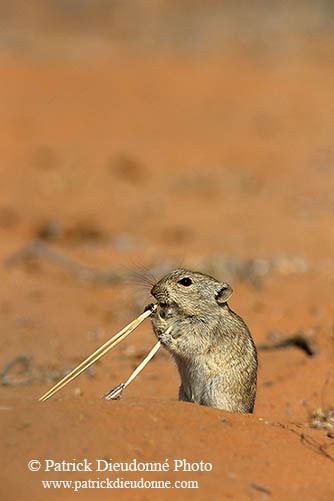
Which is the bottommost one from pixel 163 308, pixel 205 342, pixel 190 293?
pixel 205 342

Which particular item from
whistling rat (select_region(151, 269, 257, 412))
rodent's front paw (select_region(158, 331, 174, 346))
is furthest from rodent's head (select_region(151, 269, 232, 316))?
rodent's front paw (select_region(158, 331, 174, 346))

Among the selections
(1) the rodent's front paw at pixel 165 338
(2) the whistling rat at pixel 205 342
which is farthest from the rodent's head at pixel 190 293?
(1) the rodent's front paw at pixel 165 338

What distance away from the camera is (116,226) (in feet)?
42.2

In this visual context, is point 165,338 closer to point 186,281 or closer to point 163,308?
point 163,308

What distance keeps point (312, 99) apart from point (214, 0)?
10.8 m

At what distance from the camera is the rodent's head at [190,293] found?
5.13 m

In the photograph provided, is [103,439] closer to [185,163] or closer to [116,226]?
[116,226]

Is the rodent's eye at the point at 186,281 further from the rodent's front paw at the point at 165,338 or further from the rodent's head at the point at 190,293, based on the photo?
the rodent's front paw at the point at 165,338

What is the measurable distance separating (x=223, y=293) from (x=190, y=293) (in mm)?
236

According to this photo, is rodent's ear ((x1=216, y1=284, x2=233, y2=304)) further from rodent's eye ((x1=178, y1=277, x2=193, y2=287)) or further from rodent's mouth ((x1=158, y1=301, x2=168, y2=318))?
rodent's mouth ((x1=158, y1=301, x2=168, y2=318))

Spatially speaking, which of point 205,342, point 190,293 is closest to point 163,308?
point 190,293

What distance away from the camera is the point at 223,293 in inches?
208

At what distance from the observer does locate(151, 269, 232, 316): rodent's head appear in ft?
16.8

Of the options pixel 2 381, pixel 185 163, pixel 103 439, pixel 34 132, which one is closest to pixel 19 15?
pixel 34 132
